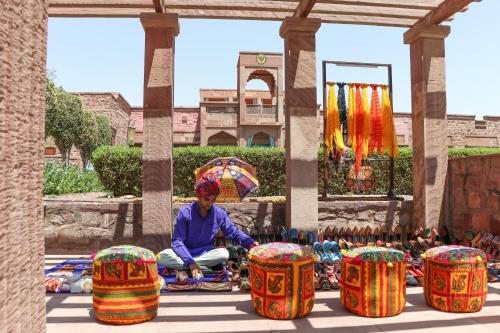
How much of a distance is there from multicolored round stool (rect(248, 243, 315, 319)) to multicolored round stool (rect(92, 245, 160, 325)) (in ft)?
2.96

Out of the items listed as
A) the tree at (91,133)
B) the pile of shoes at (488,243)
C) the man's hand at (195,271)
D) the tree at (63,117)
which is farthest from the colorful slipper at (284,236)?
the tree at (91,133)

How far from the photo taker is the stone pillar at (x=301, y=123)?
538 cm

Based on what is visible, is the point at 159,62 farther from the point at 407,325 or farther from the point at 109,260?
the point at 407,325

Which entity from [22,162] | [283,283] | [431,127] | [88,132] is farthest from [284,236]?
[88,132]

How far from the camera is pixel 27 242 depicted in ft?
4.11

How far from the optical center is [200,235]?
4.35 meters

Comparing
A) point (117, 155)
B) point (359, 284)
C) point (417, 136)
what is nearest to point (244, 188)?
point (417, 136)

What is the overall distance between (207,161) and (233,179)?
358 cm

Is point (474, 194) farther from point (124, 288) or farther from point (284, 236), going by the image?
point (124, 288)

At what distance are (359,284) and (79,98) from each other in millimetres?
23325

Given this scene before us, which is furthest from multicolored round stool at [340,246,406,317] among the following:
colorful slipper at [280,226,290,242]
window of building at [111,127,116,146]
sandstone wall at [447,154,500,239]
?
window of building at [111,127,116,146]

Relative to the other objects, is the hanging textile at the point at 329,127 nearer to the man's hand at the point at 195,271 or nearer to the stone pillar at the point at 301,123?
the stone pillar at the point at 301,123

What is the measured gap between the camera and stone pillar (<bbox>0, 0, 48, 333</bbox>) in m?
1.13

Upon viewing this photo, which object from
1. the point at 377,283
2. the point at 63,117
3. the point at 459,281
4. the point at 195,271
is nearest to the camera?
the point at 377,283
